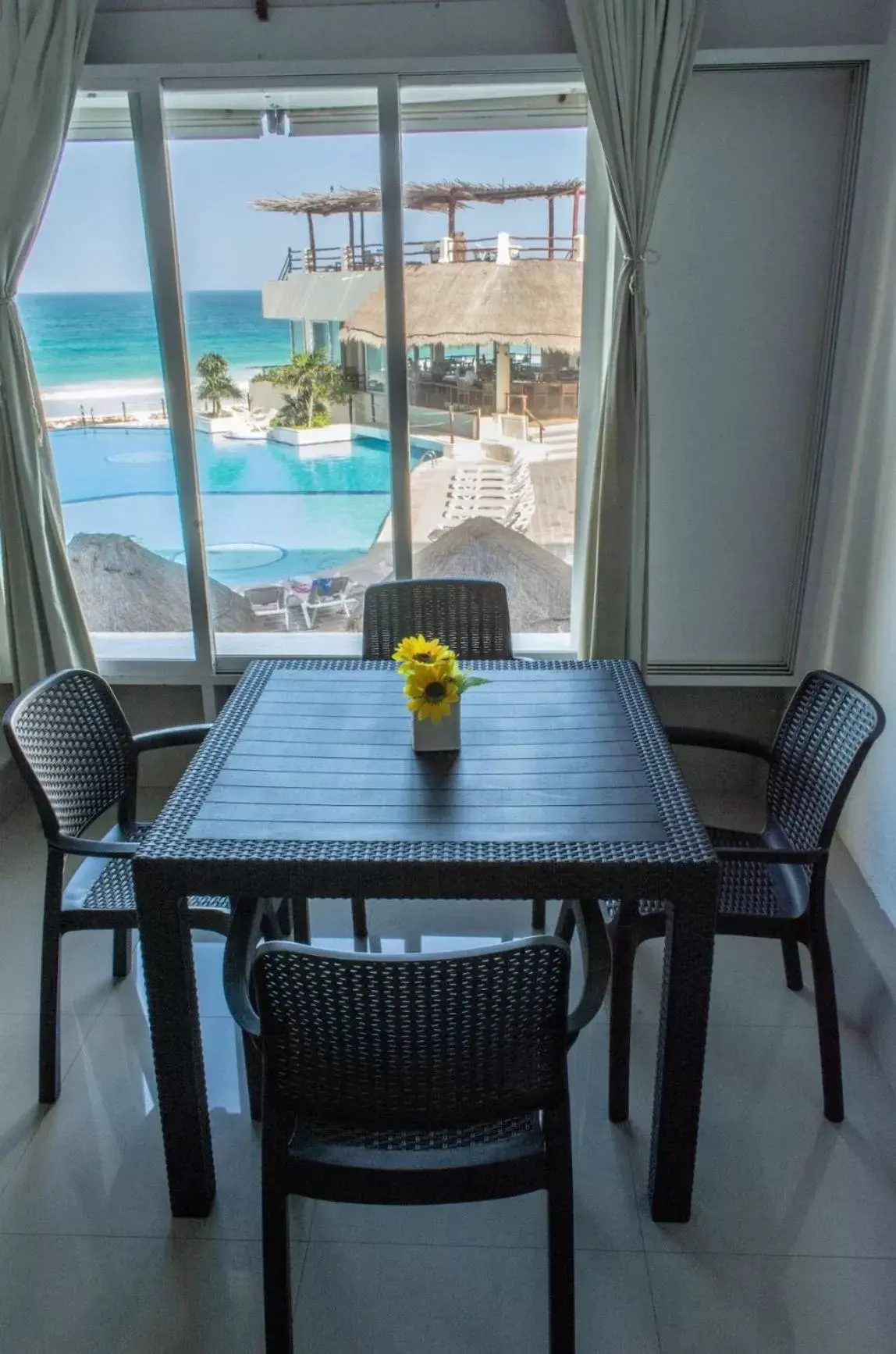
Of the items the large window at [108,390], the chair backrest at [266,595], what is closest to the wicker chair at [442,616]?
the chair backrest at [266,595]

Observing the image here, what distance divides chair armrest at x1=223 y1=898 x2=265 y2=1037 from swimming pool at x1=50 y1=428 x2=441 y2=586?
1638mm

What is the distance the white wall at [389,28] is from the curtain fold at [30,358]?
0.16m

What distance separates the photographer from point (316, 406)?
3.18m

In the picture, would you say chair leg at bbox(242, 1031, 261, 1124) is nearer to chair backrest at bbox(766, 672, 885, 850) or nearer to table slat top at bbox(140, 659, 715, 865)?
table slat top at bbox(140, 659, 715, 865)

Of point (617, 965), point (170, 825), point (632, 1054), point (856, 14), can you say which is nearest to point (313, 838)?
point (170, 825)

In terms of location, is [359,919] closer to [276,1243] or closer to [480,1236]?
[480,1236]

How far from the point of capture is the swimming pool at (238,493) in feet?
10.5

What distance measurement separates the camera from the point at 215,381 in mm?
3145

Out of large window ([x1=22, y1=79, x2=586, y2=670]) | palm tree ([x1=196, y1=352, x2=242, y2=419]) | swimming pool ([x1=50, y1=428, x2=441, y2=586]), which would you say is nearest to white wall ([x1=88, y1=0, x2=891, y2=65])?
large window ([x1=22, y1=79, x2=586, y2=670])

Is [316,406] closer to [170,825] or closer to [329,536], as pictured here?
[329,536]

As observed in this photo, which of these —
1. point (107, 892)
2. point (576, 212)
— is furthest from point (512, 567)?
point (107, 892)

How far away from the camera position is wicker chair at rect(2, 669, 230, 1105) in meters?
2.03

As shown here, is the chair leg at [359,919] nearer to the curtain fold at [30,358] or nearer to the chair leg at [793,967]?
the chair leg at [793,967]

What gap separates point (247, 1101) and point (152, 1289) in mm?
426
